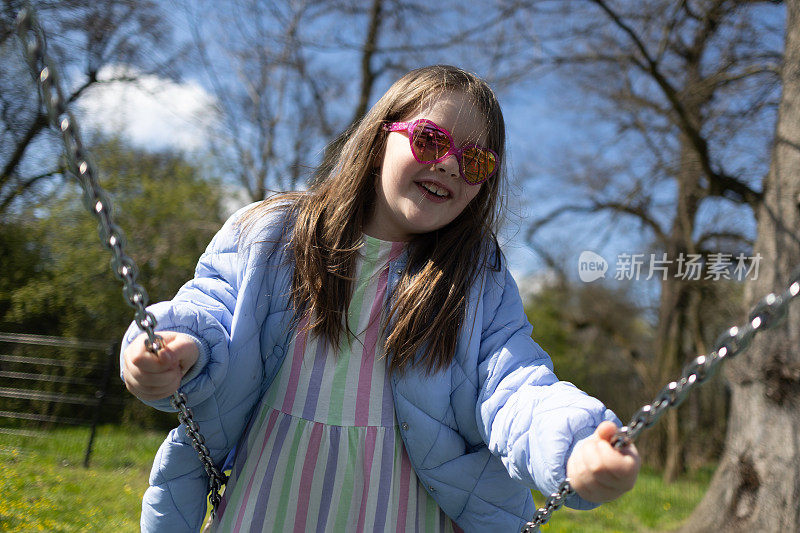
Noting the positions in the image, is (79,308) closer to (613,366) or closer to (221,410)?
(221,410)

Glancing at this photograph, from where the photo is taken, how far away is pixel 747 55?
5258mm

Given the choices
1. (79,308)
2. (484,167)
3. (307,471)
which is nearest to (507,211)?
(484,167)

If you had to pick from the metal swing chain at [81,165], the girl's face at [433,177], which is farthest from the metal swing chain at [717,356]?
the metal swing chain at [81,165]

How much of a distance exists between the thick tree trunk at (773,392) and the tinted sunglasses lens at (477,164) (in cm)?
316

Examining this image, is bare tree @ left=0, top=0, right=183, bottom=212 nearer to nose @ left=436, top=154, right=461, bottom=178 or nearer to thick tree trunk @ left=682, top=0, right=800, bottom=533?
nose @ left=436, top=154, right=461, bottom=178

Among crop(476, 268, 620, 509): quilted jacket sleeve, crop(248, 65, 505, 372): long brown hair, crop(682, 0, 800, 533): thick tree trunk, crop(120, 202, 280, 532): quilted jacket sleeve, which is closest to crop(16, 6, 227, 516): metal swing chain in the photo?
crop(120, 202, 280, 532): quilted jacket sleeve

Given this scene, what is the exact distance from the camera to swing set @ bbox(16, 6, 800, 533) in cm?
84

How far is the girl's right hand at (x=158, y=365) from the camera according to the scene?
1.10 metres

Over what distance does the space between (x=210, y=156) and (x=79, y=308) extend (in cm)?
420

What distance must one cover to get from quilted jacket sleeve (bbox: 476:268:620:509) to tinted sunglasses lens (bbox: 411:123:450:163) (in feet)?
1.11

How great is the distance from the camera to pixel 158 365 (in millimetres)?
1101

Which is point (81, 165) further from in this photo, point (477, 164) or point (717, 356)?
point (717, 356)

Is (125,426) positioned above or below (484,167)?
below

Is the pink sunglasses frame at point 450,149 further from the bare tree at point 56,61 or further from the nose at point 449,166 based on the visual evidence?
the bare tree at point 56,61
